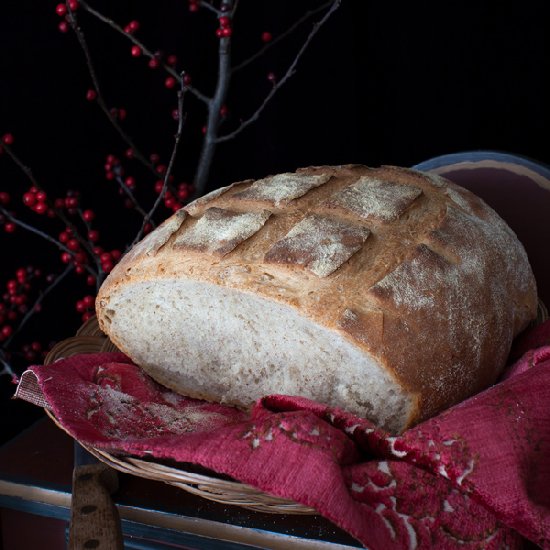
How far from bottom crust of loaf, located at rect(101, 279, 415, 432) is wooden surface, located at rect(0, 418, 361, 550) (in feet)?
0.66

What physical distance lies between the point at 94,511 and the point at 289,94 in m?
1.40

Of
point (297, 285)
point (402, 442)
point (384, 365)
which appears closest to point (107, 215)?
point (297, 285)

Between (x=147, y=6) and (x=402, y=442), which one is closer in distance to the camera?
(x=402, y=442)

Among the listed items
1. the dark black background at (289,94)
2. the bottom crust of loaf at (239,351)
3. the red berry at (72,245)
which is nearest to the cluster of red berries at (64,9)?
the dark black background at (289,94)

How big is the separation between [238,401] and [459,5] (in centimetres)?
127

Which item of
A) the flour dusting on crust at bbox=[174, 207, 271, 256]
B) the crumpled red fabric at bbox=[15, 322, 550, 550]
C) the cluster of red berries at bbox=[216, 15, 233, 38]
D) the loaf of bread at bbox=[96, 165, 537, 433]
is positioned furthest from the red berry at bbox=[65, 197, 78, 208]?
the crumpled red fabric at bbox=[15, 322, 550, 550]

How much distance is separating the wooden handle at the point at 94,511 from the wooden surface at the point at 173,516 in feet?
0.18

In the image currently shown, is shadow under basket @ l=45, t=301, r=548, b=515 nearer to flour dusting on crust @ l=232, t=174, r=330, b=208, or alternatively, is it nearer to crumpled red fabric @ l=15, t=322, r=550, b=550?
crumpled red fabric @ l=15, t=322, r=550, b=550

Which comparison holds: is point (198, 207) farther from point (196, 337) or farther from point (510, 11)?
point (510, 11)

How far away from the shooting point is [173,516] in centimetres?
108

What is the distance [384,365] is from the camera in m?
1.07

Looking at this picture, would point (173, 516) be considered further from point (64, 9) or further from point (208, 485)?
point (64, 9)

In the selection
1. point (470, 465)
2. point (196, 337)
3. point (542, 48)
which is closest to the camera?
point (470, 465)

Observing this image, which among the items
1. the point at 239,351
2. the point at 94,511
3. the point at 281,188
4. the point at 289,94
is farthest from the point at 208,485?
the point at 289,94
